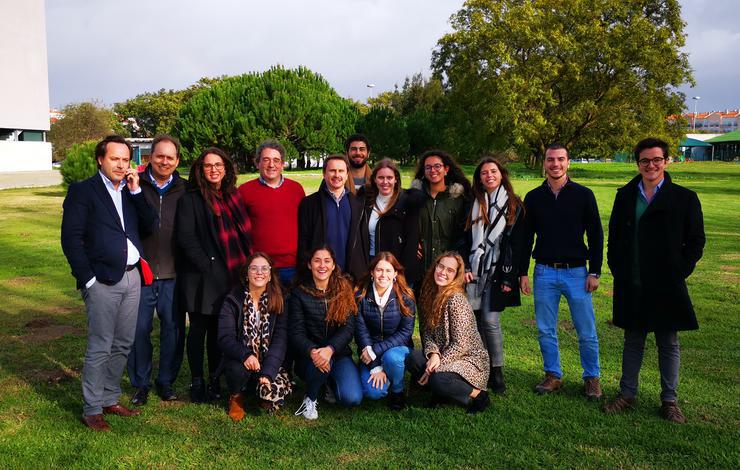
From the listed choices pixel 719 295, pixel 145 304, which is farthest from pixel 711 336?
pixel 145 304

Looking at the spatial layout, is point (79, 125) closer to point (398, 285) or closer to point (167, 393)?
point (167, 393)

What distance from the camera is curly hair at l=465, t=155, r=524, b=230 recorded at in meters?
4.58

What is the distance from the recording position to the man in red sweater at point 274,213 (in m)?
4.59

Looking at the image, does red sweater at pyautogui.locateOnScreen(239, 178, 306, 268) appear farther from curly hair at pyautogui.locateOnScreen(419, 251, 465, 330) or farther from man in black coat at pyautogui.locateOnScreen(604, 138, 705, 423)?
man in black coat at pyautogui.locateOnScreen(604, 138, 705, 423)

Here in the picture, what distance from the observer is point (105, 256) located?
381 cm

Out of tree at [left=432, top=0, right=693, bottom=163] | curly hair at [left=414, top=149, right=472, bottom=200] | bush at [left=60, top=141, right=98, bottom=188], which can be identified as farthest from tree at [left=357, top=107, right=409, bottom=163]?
curly hair at [left=414, top=149, right=472, bottom=200]

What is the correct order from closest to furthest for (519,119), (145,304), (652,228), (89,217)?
(89,217) < (652,228) < (145,304) < (519,119)

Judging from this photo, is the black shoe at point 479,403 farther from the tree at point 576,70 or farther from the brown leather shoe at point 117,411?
the tree at point 576,70

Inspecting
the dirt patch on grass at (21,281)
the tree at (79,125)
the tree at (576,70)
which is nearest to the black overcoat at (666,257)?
the dirt patch on grass at (21,281)

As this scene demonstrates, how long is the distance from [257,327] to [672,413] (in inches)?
116

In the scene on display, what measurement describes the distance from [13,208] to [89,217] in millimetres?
18795

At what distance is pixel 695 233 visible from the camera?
158 inches

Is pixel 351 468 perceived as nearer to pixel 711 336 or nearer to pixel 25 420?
pixel 25 420

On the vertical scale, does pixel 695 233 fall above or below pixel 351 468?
above
